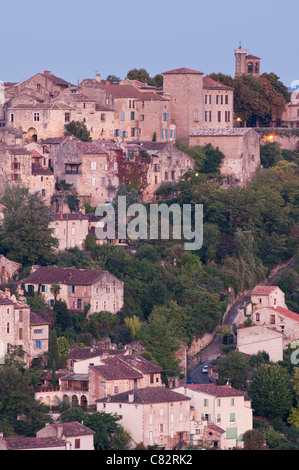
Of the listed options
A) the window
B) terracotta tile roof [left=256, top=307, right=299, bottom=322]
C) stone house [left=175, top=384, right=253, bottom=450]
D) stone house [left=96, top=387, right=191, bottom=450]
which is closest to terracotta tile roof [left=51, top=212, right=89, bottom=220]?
terracotta tile roof [left=256, top=307, right=299, bottom=322]

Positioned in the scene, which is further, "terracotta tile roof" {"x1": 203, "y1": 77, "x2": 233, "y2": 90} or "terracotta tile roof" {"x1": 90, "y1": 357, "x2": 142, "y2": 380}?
"terracotta tile roof" {"x1": 203, "y1": 77, "x2": 233, "y2": 90}

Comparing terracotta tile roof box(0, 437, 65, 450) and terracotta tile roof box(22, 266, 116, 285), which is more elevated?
terracotta tile roof box(22, 266, 116, 285)

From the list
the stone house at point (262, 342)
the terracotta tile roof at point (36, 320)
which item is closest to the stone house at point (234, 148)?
the stone house at point (262, 342)

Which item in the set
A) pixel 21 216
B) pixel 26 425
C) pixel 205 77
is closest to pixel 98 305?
pixel 21 216

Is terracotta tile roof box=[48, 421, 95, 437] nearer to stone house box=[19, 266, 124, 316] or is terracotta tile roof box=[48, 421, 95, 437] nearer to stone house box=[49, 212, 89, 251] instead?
stone house box=[19, 266, 124, 316]

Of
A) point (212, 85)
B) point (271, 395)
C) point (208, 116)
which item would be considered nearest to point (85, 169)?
point (208, 116)

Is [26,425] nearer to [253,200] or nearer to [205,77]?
[253,200]
